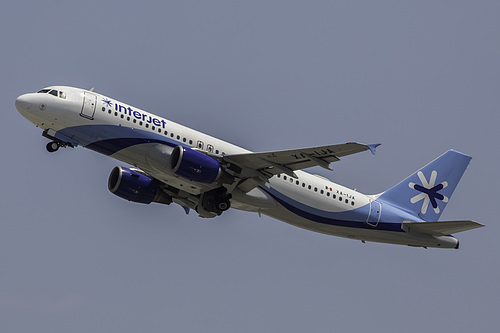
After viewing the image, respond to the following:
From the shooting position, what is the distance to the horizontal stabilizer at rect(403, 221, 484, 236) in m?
43.1

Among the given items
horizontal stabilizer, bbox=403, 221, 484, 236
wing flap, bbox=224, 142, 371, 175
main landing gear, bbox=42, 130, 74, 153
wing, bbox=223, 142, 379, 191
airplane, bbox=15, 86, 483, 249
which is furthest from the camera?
horizontal stabilizer, bbox=403, 221, 484, 236

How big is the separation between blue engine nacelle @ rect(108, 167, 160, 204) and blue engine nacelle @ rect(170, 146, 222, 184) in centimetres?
610

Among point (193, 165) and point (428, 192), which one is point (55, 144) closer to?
point (193, 165)

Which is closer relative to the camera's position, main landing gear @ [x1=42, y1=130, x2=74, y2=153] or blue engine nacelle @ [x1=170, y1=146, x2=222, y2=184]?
blue engine nacelle @ [x1=170, y1=146, x2=222, y2=184]

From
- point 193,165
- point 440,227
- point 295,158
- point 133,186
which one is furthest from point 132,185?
point 440,227

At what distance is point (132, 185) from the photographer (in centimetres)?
4569

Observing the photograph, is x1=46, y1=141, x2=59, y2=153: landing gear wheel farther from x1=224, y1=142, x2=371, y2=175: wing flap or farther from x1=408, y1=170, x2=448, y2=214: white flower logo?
x1=408, y1=170, x2=448, y2=214: white flower logo

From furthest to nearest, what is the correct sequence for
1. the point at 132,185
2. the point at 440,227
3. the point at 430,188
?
the point at 430,188, the point at 132,185, the point at 440,227

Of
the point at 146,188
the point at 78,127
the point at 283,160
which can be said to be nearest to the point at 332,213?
the point at 283,160

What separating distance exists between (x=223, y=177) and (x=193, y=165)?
228 centimetres

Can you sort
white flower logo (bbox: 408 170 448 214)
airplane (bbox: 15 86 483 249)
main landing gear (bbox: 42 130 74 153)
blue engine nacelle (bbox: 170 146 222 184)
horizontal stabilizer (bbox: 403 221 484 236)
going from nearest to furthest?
blue engine nacelle (bbox: 170 146 222 184)
airplane (bbox: 15 86 483 249)
main landing gear (bbox: 42 130 74 153)
horizontal stabilizer (bbox: 403 221 484 236)
white flower logo (bbox: 408 170 448 214)

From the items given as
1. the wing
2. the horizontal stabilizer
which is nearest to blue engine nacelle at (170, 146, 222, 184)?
the wing

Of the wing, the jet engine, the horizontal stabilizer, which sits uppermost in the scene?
the wing

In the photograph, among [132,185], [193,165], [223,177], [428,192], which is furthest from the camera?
[428,192]
